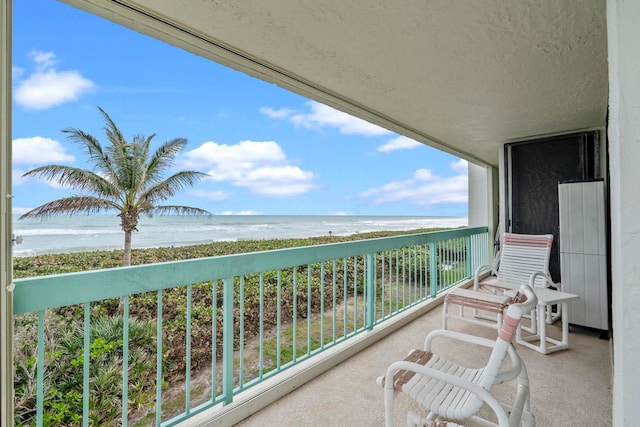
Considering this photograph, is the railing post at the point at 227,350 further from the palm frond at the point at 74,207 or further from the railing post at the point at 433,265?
the palm frond at the point at 74,207

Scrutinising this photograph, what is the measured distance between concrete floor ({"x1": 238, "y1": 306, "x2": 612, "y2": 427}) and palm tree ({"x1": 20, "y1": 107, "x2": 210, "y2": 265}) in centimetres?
475

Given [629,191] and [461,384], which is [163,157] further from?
[629,191]

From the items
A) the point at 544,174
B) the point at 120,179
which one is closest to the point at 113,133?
the point at 120,179

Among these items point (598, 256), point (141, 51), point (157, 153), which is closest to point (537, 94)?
point (598, 256)

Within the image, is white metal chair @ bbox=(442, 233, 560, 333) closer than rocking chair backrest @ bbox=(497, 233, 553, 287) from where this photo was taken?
Yes

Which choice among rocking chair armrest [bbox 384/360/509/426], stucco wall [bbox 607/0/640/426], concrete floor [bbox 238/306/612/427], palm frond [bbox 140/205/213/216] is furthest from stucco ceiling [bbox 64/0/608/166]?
palm frond [bbox 140/205/213/216]

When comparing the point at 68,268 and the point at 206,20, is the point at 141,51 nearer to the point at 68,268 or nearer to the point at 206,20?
the point at 68,268

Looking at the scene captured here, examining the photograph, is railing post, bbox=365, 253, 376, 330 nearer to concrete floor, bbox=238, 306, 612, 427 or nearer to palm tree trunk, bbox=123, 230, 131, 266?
concrete floor, bbox=238, 306, 612, 427

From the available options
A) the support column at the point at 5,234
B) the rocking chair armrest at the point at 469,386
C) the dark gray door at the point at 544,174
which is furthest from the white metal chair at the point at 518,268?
the support column at the point at 5,234

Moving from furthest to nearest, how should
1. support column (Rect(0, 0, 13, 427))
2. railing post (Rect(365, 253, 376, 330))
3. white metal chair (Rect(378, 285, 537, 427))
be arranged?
railing post (Rect(365, 253, 376, 330)) < white metal chair (Rect(378, 285, 537, 427)) < support column (Rect(0, 0, 13, 427))

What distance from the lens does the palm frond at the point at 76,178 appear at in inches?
165

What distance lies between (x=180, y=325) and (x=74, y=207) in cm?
271

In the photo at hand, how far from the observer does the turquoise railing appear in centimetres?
140

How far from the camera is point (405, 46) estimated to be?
6.46ft
